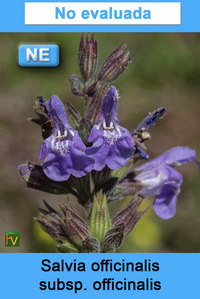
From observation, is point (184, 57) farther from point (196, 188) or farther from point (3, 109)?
point (3, 109)

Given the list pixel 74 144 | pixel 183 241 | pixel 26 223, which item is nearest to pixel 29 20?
pixel 74 144

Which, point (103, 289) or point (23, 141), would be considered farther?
point (23, 141)

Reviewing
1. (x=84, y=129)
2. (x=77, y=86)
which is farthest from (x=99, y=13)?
(x=84, y=129)

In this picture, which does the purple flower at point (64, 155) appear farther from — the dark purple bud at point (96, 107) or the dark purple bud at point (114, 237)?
the dark purple bud at point (114, 237)

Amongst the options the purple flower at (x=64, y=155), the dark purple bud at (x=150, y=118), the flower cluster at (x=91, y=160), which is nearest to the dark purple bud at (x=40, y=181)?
the flower cluster at (x=91, y=160)

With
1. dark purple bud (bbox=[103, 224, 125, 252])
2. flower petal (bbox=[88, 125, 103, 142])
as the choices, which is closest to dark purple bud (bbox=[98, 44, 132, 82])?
flower petal (bbox=[88, 125, 103, 142])

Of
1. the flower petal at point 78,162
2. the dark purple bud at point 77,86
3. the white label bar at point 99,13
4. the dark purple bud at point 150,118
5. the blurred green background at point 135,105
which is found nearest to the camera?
the flower petal at point 78,162
